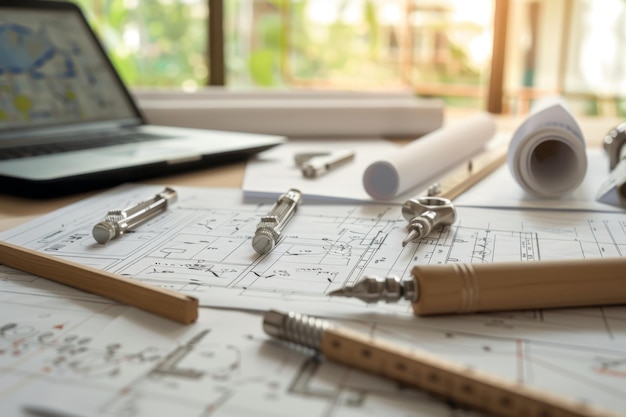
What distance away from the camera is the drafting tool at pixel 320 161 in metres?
0.97

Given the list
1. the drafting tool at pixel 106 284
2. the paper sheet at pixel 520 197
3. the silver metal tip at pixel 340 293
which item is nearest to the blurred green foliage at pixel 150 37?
the paper sheet at pixel 520 197

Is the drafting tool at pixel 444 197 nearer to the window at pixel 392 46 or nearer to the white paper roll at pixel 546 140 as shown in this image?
the white paper roll at pixel 546 140

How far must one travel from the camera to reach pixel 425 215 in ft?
2.20

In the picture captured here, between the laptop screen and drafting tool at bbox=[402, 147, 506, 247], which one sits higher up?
the laptop screen

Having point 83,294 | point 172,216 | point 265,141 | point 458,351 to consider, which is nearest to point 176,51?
point 265,141

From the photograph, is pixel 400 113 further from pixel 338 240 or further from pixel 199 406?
pixel 199 406

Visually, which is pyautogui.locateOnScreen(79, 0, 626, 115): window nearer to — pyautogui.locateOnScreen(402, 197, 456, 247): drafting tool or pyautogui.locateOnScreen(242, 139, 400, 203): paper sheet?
pyautogui.locateOnScreen(242, 139, 400, 203): paper sheet

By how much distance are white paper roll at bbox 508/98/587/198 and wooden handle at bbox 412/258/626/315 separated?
0.37 metres

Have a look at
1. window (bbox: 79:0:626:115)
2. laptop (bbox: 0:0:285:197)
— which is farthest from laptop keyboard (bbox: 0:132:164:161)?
window (bbox: 79:0:626:115)

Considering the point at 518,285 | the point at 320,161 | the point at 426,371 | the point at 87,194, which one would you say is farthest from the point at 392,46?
the point at 426,371

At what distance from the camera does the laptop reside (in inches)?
34.1

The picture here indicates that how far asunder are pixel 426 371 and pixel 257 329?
0.13m

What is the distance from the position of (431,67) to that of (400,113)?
3.89ft

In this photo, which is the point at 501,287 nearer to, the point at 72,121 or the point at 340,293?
the point at 340,293
